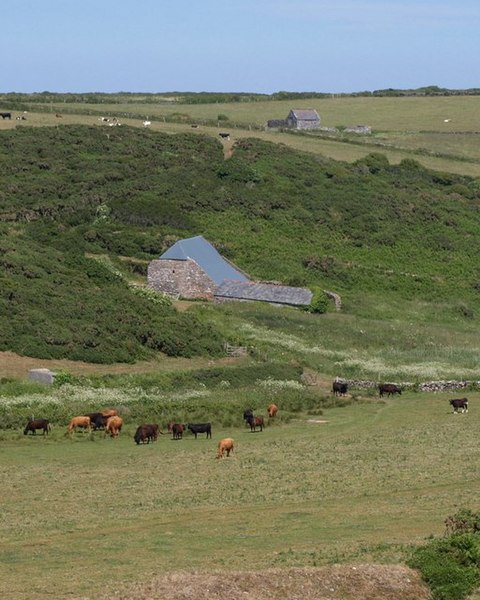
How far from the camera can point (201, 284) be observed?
72.1m

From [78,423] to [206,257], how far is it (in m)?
34.3

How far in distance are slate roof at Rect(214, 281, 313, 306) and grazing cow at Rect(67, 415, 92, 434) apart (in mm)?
29971

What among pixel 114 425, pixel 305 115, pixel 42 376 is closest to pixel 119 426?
pixel 114 425


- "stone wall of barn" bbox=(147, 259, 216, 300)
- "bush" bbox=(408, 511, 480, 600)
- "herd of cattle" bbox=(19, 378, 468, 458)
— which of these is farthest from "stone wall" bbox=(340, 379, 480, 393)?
"bush" bbox=(408, 511, 480, 600)

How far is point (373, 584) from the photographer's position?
68.0 ft

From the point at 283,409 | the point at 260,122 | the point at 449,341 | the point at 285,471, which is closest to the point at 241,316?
the point at 449,341

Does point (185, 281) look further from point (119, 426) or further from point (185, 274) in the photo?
point (119, 426)

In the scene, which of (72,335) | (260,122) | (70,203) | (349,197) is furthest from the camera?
(260,122)

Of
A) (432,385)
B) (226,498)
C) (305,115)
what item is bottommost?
(432,385)

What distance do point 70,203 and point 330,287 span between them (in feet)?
63.9

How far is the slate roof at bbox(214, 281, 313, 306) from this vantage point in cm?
7050

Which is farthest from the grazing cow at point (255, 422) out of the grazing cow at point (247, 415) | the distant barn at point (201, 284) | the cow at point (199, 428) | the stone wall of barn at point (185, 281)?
the stone wall of barn at point (185, 281)

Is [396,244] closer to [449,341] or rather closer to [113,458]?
[449,341]

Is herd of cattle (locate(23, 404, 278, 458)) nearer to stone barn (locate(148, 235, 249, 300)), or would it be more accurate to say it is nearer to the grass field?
stone barn (locate(148, 235, 249, 300))
